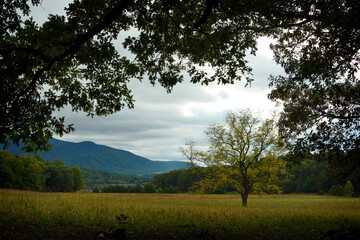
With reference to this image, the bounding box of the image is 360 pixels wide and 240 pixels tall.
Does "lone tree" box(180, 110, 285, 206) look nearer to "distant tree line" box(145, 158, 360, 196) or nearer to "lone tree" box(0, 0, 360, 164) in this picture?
"lone tree" box(0, 0, 360, 164)

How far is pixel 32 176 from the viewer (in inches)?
3322

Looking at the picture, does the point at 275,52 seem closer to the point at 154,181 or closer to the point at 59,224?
the point at 59,224

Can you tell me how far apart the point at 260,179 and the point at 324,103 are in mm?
12573

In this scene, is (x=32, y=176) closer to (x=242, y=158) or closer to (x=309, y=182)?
(x=242, y=158)

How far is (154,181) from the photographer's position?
14425cm

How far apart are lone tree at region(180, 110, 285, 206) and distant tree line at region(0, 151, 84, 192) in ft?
110

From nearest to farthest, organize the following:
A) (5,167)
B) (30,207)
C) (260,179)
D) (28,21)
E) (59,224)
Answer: (59,224), (28,21), (30,207), (260,179), (5,167)

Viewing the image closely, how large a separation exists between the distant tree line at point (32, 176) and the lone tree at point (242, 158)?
3342cm

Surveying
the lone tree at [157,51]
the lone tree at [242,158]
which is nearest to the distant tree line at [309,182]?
the lone tree at [242,158]

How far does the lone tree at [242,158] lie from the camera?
24.6 meters

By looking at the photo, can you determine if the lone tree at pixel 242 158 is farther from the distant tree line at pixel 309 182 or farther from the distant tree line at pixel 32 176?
the distant tree line at pixel 309 182

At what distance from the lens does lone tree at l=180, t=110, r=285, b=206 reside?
2460 centimetres

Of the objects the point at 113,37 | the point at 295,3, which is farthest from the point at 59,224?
the point at 295,3

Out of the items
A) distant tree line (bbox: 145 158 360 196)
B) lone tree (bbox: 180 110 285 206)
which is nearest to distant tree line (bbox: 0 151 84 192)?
lone tree (bbox: 180 110 285 206)
